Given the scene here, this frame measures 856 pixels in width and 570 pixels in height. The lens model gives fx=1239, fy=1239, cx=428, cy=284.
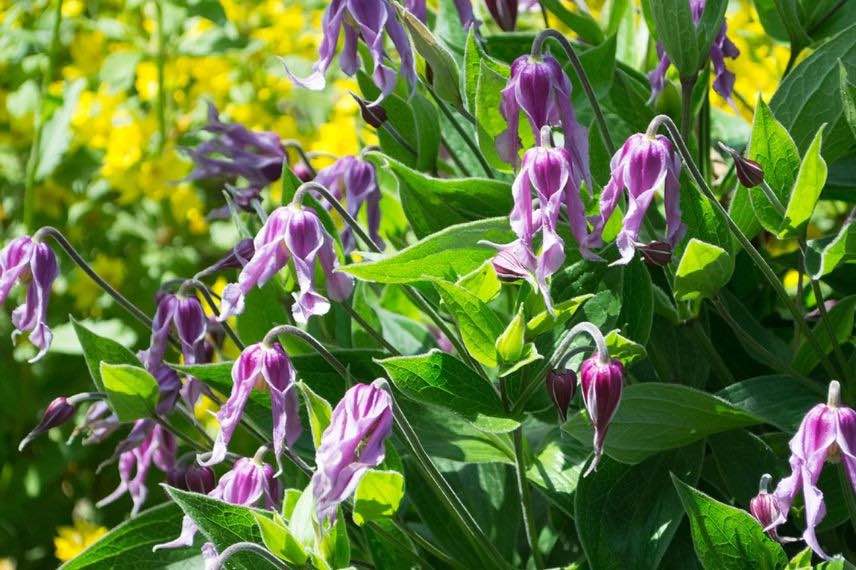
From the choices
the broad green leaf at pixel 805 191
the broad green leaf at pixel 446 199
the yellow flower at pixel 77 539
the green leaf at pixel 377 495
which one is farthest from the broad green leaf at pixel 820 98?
the yellow flower at pixel 77 539

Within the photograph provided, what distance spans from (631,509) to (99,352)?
0.55 meters

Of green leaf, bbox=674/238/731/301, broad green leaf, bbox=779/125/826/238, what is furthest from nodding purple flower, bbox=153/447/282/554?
broad green leaf, bbox=779/125/826/238

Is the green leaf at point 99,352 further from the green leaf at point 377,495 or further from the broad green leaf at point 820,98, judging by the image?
the broad green leaf at point 820,98

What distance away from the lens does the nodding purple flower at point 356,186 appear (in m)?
1.27

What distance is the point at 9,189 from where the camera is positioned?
2623mm

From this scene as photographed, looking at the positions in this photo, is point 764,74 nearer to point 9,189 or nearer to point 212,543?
point 212,543

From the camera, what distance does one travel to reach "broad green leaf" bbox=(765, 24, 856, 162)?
46.0 inches

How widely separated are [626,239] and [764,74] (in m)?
1.13

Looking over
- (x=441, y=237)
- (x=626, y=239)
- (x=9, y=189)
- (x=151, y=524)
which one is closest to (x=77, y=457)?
(x=9, y=189)

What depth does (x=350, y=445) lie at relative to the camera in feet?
2.87

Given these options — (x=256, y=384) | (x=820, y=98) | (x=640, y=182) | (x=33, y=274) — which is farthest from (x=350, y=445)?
(x=820, y=98)

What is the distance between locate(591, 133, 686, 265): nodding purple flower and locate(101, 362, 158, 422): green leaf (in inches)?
18.7

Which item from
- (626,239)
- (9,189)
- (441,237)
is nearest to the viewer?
(626,239)

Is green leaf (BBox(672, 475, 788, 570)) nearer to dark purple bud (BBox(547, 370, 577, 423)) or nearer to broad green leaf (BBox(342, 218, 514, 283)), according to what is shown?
dark purple bud (BBox(547, 370, 577, 423))
